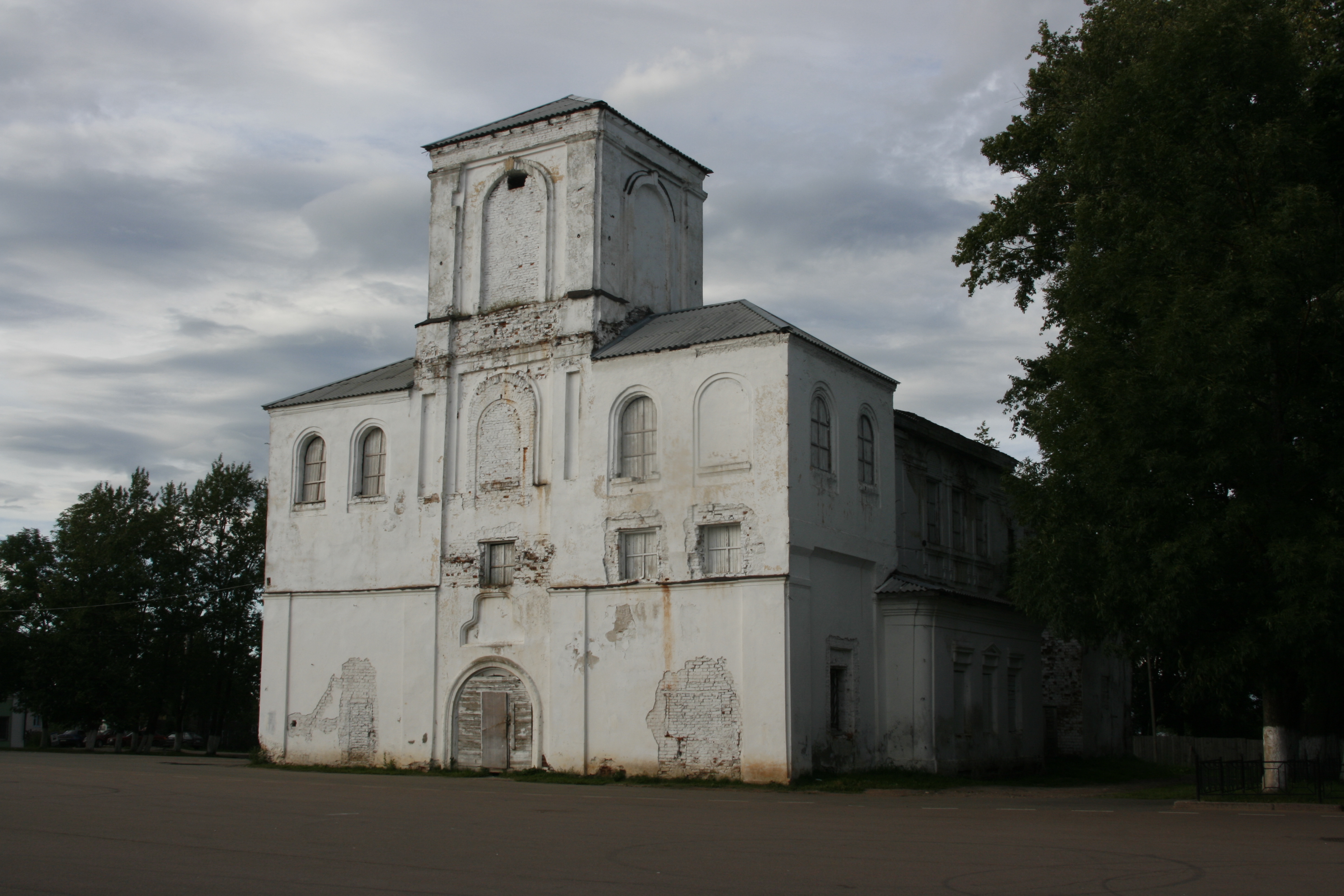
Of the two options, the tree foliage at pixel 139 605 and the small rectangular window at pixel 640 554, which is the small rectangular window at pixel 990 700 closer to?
the small rectangular window at pixel 640 554

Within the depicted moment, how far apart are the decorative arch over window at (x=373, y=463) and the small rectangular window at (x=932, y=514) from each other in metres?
13.0

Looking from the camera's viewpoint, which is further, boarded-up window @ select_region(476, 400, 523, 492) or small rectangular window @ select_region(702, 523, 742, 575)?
boarded-up window @ select_region(476, 400, 523, 492)

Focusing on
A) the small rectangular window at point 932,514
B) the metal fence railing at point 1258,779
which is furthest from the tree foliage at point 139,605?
the metal fence railing at point 1258,779

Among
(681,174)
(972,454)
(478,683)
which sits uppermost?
(681,174)

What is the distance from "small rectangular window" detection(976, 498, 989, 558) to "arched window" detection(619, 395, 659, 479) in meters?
11.1

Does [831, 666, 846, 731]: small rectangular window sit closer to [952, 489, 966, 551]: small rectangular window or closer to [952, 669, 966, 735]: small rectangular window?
[952, 669, 966, 735]: small rectangular window

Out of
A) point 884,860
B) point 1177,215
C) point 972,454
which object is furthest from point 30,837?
point 972,454

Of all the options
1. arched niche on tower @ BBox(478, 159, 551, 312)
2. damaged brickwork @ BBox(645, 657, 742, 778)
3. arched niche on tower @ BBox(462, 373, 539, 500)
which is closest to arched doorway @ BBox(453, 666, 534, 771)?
damaged brickwork @ BBox(645, 657, 742, 778)

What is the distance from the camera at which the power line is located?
144 feet

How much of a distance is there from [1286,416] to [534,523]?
14.7 metres

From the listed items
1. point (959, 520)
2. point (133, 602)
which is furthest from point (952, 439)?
point (133, 602)

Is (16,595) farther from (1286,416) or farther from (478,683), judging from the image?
(1286,416)

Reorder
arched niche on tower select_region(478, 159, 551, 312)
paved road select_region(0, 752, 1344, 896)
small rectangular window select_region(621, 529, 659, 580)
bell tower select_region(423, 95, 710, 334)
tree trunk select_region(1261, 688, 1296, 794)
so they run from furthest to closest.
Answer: arched niche on tower select_region(478, 159, 551, 312)
bell tower select_region(423, 95, 710, 334)
small rectangular window select_region(621, 529, 659, 580)
tree trunk select_region(1261, 688, 1296, 794)
paved road select_region(0, 752, 1344, 896)

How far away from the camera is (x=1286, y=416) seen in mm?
18359
